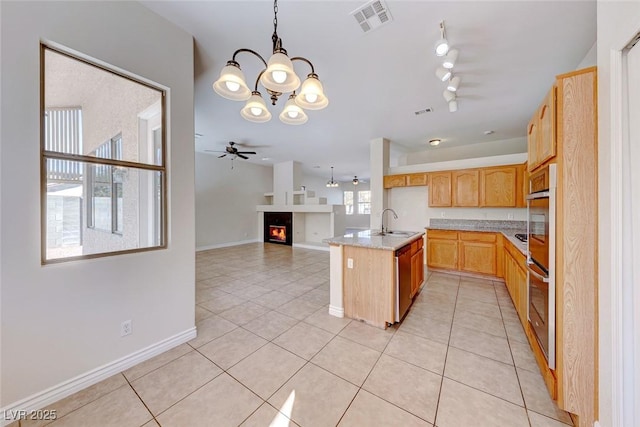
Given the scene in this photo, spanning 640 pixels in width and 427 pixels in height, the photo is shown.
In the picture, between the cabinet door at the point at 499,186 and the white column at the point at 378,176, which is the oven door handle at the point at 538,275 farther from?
the white column at the point at 378,176

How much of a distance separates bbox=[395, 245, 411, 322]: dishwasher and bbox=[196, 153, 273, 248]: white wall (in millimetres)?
6196

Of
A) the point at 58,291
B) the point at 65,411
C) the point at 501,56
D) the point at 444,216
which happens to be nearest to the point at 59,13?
the point at 58,291

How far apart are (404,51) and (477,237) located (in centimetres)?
337

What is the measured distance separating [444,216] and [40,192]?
5788 mm

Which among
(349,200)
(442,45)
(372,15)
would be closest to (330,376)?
(442,45)

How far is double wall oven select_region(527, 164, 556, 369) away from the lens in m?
1.39

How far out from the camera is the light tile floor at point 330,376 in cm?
137

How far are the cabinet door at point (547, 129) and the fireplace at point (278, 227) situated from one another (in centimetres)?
649

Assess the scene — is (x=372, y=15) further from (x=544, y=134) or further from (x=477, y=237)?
(x=477, y=237)

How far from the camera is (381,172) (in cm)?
500

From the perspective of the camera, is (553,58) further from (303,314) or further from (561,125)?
(303,314)

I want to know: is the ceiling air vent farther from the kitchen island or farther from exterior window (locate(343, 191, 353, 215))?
exterior window (locate(343, 191, 353, 215))

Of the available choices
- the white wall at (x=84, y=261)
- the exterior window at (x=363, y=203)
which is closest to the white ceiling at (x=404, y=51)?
the white wall at (x=84, y=261)

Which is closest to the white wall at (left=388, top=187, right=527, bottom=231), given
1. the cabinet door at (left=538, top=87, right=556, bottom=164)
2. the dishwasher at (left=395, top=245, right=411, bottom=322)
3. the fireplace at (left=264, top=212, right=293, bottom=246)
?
the dishwasher at (left=395, top=245, right=411, bottom=322)
